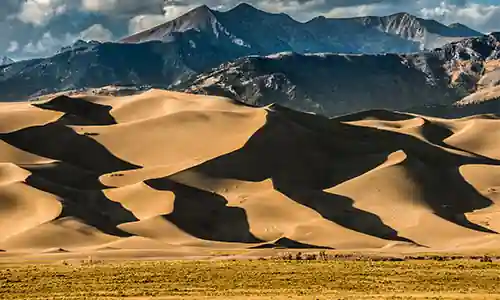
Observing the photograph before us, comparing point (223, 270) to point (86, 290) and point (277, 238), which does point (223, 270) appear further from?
point (277, 238)

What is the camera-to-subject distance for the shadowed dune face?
313ft

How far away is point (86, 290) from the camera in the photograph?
4369cm

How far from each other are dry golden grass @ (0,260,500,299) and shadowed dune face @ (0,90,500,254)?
1120 inches

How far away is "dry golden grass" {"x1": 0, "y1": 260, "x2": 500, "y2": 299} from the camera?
4200cm

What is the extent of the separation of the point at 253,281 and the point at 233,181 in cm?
7132

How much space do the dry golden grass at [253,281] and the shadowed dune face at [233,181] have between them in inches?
1120

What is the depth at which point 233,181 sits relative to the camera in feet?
390

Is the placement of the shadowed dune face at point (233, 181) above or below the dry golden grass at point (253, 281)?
above

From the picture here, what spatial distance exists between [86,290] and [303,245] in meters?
50.6

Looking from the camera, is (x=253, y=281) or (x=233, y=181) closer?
(x=253, y=281)

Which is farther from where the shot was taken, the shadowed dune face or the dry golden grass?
the shadowed dune face

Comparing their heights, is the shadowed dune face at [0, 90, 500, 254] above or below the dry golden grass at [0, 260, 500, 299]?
above

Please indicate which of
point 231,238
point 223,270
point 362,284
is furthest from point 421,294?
point 231,238

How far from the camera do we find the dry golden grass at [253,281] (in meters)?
42.0
